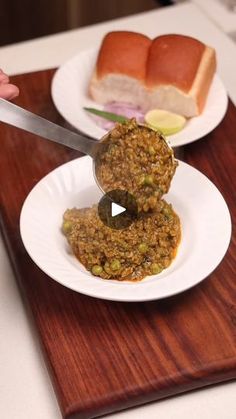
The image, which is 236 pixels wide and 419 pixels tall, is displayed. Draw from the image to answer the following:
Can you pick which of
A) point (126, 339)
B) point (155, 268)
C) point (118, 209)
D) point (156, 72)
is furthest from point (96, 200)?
point (156, 72)

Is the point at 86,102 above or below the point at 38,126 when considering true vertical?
below

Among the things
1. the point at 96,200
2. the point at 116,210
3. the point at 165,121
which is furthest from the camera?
the point at 165,121

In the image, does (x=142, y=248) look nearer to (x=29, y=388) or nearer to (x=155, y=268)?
(x=155, y=268)

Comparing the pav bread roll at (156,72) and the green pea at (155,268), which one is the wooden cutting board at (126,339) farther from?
the pav bread roll at (156,72)

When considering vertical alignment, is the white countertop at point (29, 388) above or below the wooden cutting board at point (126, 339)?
below

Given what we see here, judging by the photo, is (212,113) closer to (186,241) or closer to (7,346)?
(186,241)

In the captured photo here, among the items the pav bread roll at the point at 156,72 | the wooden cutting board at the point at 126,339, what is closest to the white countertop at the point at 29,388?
the wooden cutting board at the point at 126,339

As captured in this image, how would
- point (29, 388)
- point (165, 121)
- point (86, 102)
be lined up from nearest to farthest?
1. point (29, 388)
2. point (165, 121)
3. point (86, 102)
